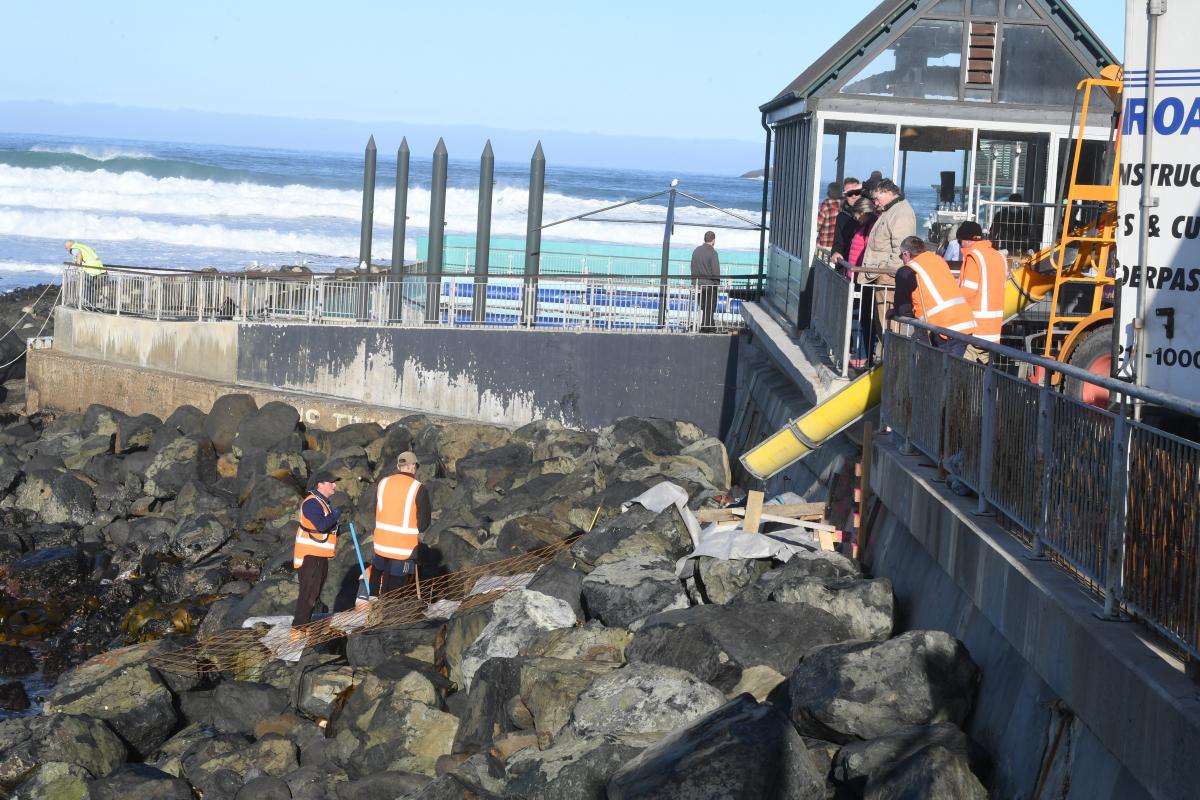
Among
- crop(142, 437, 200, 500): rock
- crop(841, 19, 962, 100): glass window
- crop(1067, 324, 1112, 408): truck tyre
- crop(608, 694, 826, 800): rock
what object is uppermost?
crop(841, 19, 962, 100): glass window

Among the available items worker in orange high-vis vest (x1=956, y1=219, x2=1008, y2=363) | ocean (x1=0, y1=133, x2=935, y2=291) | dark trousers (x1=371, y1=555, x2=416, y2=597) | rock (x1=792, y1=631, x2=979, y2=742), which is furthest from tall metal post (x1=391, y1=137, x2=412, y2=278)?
ocean (x1=0, y1=133, x2=935, y2=291)

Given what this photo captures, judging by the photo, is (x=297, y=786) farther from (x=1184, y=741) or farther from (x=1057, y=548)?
(x=1184, y=741)

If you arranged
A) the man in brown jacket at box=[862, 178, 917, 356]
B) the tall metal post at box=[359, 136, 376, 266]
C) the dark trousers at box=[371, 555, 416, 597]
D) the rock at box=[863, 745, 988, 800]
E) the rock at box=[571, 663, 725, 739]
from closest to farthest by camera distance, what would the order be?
the rock at box=[863, 745, 988, 800] → the rock at box=[571, 663, 725, 739] → the dark trousers at box=[371, 555, 416, 597] → the man in brown jacket at box=[862, 178, 917, 356] → the tall metal post at box=[359, 136, 376, 266]

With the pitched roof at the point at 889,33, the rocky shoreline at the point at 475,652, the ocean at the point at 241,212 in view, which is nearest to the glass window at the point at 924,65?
the pitched roof at the point at 889,33

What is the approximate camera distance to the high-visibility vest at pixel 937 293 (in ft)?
33.7

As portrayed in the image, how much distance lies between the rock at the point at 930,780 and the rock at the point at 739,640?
2091 mm

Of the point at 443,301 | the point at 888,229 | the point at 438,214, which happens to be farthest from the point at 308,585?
the point at 438,214

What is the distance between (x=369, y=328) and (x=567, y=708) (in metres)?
13.8

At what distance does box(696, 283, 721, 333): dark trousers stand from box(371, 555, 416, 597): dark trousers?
949 centimetres

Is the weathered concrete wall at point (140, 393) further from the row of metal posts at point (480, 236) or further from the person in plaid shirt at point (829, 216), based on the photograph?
the person in plaid shirt at point (829, 216)

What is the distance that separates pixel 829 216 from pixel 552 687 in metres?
8.57

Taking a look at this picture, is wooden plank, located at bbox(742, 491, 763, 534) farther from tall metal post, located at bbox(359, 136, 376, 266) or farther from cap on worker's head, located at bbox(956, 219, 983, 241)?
tall metal post, located at bbox(359, 136, 376, 266)

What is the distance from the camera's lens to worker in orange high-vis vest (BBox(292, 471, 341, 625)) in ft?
41.5

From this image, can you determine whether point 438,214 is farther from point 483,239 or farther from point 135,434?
point 135,434
